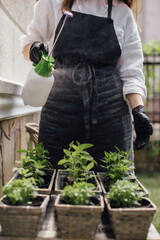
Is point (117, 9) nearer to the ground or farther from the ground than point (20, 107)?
farther from the ground

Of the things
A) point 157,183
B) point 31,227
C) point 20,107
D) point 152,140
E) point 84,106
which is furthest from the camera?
point 152,140

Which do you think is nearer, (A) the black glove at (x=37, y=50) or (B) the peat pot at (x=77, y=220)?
(B) the peat pot at (x=77, y=220)

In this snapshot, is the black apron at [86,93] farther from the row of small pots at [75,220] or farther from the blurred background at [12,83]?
the row of small pots at [75,220]

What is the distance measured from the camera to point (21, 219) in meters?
0.78

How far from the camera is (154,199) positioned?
329cm

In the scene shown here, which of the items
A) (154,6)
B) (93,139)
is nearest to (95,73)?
(93,139)

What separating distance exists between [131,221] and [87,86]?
760mm

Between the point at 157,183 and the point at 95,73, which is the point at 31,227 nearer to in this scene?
the point at 95,73

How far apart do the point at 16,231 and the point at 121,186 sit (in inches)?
13.6

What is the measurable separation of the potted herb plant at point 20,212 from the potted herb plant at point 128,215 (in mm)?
212

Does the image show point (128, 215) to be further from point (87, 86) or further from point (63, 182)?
point (87, 86)

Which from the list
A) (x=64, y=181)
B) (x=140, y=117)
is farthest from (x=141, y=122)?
(x=64, y=181)

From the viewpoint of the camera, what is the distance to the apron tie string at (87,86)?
4.50ft

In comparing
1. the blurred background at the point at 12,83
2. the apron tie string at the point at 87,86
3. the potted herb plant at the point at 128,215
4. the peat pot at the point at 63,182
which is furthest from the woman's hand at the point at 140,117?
the blurred background at the point at 12,83
